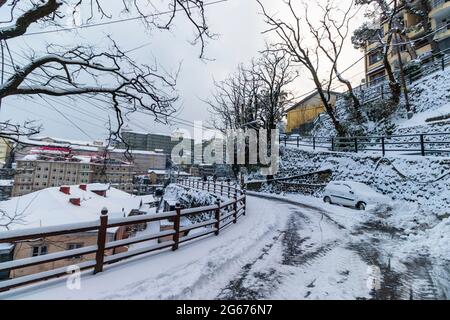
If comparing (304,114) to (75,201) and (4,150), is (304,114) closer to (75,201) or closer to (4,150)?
(75,201)

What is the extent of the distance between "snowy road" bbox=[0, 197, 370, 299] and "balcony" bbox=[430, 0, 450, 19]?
34.7 m

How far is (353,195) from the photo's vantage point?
1268 cm

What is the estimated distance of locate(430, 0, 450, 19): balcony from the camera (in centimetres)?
2603

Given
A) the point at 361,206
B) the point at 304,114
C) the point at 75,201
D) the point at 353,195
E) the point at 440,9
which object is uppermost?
the point at 440,9

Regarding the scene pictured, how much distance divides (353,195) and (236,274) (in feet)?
34.9

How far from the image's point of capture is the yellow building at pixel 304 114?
37938 millimetres

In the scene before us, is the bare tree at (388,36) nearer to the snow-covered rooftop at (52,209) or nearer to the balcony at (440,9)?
the balcony at (440,9)

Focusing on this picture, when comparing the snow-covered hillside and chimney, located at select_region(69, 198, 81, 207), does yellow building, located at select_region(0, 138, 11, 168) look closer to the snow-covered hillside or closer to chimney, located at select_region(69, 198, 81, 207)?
chimney, located at select_region(69, 198, 81, 207)

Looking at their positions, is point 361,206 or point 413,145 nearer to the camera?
point 361,206

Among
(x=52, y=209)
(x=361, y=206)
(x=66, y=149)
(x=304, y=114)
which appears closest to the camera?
(x=66, y=149)

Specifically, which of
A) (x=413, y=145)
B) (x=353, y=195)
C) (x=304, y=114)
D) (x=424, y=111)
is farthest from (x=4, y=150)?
(x=304, y=114)

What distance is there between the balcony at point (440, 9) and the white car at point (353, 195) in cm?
2804
